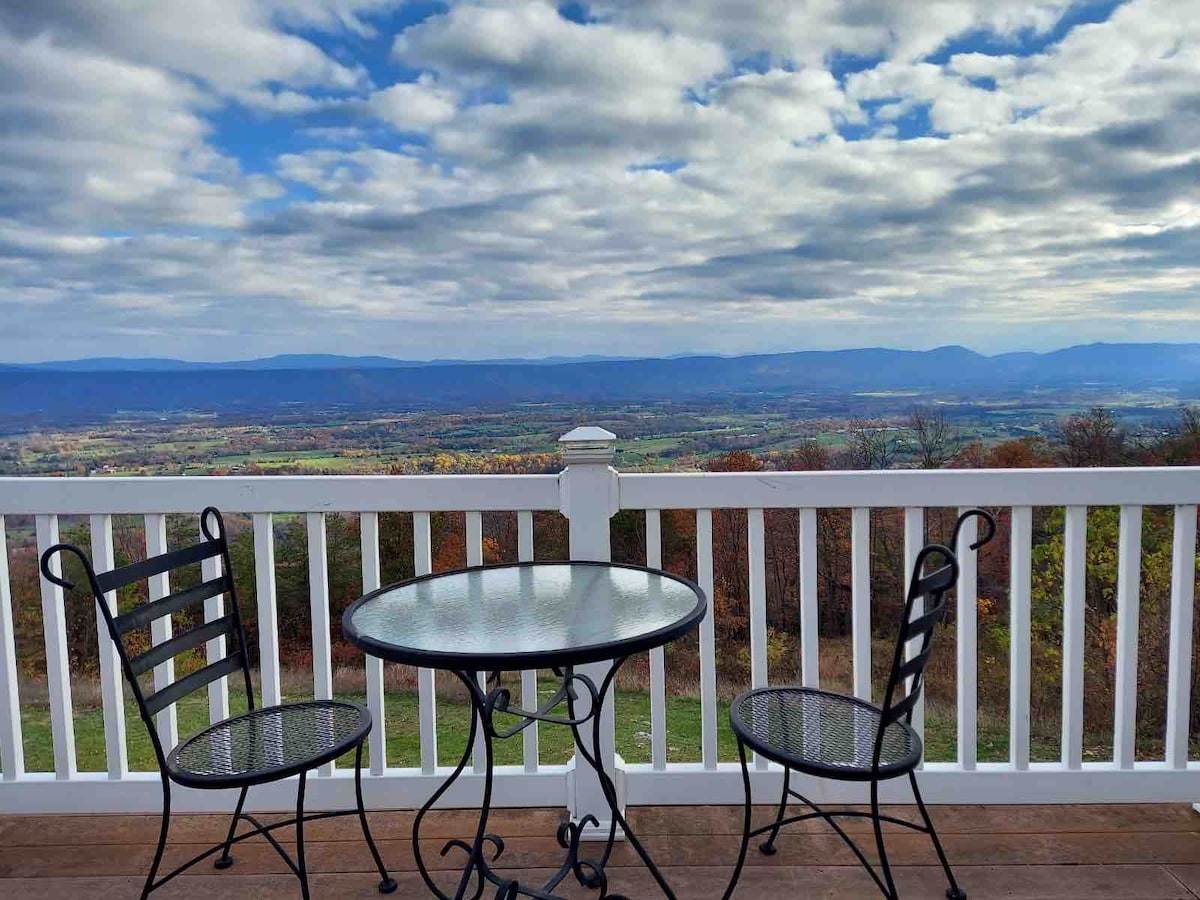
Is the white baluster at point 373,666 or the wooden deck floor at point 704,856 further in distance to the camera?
the white baluster at point 373,666

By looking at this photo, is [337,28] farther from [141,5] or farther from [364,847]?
[364,847]

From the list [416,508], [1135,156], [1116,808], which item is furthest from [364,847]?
[1135,156]

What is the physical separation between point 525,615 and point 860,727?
0.88 meters

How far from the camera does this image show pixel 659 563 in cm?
235

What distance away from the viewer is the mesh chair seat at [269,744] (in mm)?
1681

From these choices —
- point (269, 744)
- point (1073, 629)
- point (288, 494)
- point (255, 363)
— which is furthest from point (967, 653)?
point (255, 363)

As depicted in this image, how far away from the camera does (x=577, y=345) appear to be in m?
8.75

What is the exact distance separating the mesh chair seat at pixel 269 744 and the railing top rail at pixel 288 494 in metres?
0.62

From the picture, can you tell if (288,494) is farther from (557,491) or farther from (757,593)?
(757,593)

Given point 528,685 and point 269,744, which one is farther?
point 528,685

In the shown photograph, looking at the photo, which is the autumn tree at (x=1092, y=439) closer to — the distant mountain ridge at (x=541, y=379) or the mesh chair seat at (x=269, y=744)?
the distant mountain ridge at (x=541, y=379)

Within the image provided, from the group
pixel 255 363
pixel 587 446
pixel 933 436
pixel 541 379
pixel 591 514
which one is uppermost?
pixel 255 363

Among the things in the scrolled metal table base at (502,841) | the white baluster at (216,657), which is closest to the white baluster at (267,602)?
the white baluster at (216,657)

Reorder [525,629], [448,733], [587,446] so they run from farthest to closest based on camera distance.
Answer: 1. [448,733]
2. [587,446]
3. [525,629]
